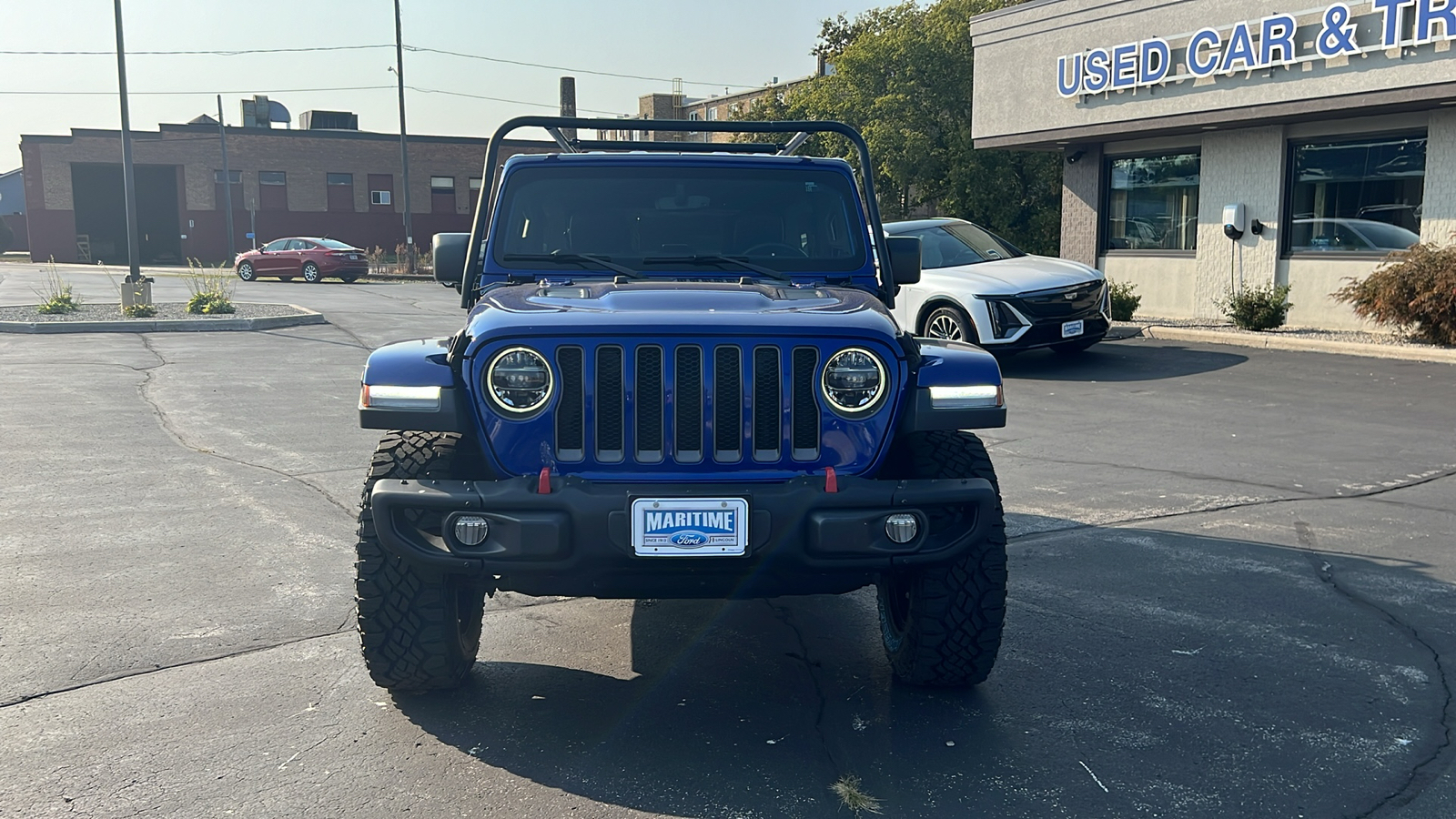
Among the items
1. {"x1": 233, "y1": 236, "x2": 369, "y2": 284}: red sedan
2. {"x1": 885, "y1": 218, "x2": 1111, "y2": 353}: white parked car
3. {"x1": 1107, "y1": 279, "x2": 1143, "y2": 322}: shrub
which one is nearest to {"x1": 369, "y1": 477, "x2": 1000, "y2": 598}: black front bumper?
{"x1": 885, "y1": 218, "x2": 1111, "y2": 353}: white parked car

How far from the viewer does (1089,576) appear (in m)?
5.53

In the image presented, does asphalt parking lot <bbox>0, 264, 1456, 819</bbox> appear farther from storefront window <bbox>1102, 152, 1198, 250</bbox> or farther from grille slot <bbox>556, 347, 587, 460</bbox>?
storefront window <bbox>1102, 152, 1198, 250</bbox>

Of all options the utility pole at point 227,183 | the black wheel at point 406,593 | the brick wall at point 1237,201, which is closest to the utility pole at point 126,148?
the brick wall at point 1237,201

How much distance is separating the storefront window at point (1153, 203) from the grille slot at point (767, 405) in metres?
16.0

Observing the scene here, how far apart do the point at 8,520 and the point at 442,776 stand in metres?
4.26

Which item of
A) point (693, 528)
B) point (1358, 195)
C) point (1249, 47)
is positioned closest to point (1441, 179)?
point (1358, 195)

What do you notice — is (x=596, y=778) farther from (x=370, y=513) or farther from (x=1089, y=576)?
(x=1089, y=576)

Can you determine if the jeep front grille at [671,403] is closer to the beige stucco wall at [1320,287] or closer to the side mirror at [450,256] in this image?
the side mirror at [450,256]

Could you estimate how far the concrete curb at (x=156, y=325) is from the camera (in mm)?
17812

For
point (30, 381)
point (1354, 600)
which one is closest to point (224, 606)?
point (1354, 600)

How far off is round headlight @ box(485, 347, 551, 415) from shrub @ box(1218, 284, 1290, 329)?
13894 millimetres

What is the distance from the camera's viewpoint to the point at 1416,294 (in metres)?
13.7

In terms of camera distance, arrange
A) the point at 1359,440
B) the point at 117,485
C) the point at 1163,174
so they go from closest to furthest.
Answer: the point at 117,485 → the point at 1359,440 → the point at 1163,174

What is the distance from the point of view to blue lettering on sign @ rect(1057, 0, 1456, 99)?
14.2m
